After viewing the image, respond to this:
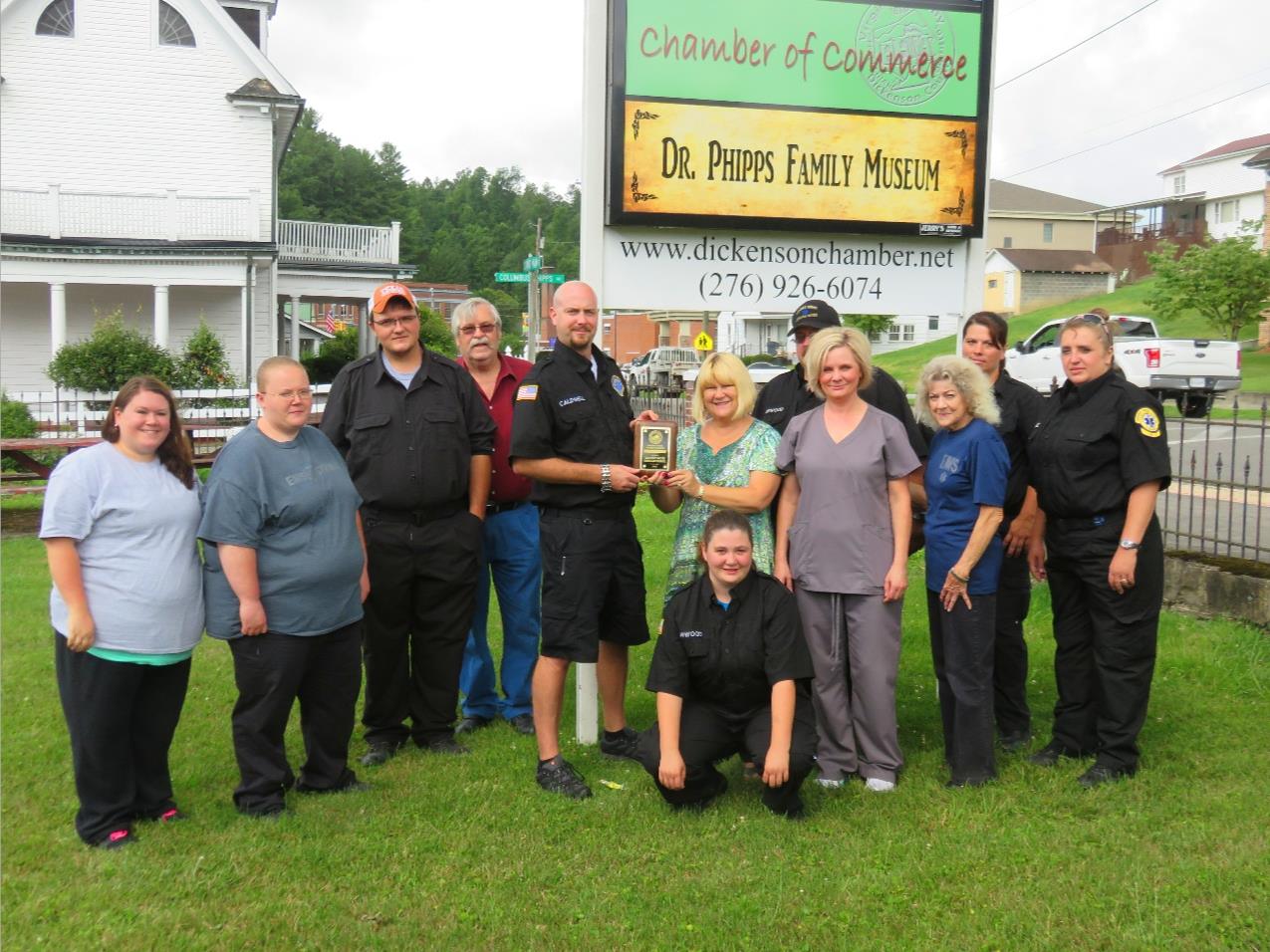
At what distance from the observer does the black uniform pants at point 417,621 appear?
5250 mm

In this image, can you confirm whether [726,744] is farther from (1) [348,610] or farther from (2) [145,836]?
(2) [145,836]

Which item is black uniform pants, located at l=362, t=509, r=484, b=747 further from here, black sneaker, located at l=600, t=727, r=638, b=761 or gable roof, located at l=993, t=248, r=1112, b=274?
gable roof, located at l=993, t=248, r=1112, b=274

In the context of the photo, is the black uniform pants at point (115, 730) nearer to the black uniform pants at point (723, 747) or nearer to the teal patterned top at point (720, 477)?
the black uniform pants at point (723, 747)

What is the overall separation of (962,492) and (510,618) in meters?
2.47

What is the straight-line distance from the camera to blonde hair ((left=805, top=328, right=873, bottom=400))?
4.83 meters

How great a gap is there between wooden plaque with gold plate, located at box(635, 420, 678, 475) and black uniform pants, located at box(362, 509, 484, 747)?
1.00m

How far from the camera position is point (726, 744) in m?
4.68

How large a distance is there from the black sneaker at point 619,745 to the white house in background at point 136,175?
2050 centimetres

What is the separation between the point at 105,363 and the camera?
18688mm

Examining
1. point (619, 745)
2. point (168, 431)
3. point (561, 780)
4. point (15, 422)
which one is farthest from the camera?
point (15, 422)

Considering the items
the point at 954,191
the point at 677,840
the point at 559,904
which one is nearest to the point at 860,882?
the point at 677,840

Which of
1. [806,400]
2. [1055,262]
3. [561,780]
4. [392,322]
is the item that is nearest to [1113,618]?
[806,400]

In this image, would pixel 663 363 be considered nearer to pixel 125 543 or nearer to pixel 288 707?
pixel 288 707

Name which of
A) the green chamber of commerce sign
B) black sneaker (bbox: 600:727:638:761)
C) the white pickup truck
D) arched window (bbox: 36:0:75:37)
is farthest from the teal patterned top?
arched window (bbox: 36:0:75:37)
